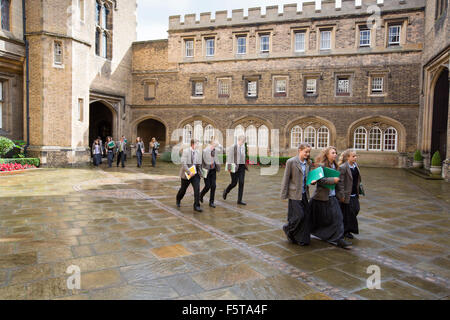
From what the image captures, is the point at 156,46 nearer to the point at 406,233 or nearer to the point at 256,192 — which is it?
the point at 256,192

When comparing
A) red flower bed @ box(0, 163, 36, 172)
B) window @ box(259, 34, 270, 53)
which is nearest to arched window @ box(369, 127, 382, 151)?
window @ box(259, 34, 270, 53)

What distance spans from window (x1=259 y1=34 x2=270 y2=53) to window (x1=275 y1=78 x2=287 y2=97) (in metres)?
2.27

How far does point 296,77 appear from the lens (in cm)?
2136

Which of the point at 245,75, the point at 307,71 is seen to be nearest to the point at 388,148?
the point at 307,71

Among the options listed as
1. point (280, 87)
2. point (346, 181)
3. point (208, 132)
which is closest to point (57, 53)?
point (208, 132)

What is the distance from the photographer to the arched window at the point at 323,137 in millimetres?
21203

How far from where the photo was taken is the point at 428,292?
3.62 meters

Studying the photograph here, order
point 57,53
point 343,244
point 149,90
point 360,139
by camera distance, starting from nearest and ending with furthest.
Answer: point 343,244, point 57,53, point 360,139, point 149,90

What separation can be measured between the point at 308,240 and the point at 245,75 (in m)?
18.6

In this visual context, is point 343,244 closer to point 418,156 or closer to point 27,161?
point 27,161

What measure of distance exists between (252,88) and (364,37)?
7.70 m

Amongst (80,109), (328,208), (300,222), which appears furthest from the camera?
(80,109)

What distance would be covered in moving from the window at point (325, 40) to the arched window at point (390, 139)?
6574 millimetres
